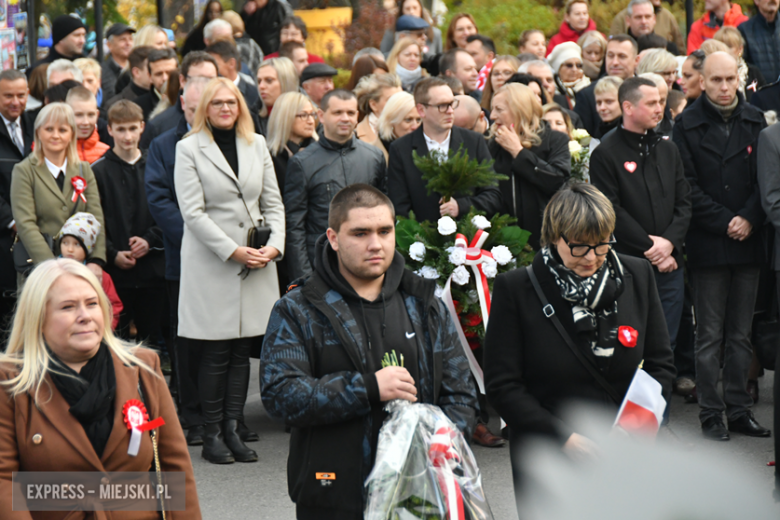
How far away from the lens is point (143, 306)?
8.24 meters

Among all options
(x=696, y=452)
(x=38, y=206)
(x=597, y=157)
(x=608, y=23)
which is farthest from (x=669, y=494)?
(x=608, y=23)

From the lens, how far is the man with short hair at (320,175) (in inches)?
279

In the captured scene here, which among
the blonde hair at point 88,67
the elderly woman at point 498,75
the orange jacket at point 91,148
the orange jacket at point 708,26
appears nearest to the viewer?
the orange jacket at point 91,148

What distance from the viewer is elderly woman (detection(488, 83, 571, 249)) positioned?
7172 mm

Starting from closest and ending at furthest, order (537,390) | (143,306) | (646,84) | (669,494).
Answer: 1. (669,494)
2. (537,390)
3. (646,84)
4. (143,306)

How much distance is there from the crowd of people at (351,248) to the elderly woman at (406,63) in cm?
82

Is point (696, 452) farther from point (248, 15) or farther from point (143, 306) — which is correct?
point (248, 15)

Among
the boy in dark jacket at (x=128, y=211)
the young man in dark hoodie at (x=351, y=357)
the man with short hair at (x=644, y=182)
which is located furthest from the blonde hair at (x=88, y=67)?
the young man in dark hoodie at (x=351, y=357)

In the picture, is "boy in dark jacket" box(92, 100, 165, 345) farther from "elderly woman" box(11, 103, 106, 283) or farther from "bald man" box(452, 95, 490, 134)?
"bald man" box(452, 95, 490, 134)

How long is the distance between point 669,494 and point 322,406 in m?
2.48

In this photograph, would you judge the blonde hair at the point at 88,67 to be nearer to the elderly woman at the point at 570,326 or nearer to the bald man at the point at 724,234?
the bald man at the point at 724,234

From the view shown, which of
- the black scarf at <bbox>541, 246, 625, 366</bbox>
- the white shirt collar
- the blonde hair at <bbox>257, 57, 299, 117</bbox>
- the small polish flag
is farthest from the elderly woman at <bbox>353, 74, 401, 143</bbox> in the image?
the small polish flag

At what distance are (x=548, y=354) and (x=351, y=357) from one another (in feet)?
2.83

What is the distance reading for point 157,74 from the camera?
9625 millimetres
